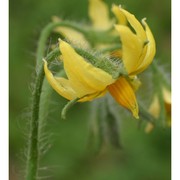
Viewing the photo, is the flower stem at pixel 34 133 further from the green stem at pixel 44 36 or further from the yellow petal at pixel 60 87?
the green stem at pixel 44 36

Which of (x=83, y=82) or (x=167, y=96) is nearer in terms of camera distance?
(x=83, y=82)

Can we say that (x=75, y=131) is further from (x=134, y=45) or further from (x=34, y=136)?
(x=134, y=45)

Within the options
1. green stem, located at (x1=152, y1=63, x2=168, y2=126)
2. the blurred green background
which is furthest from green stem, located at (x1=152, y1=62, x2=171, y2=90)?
the blurred green background

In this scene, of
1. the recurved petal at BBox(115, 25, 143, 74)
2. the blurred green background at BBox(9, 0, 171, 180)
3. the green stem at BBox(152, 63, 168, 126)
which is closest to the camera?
the recurved petal at BBox(115, 25, 143, 74)

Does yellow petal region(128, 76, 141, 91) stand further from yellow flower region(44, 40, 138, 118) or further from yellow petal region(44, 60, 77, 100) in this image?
yellow petal region(44, 60, 77, 100)

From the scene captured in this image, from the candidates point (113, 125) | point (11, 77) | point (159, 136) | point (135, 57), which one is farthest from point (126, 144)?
point (135, 57)

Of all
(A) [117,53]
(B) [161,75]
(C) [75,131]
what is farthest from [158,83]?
(C) [75,131]

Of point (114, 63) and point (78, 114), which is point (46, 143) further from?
point (78, 114)
